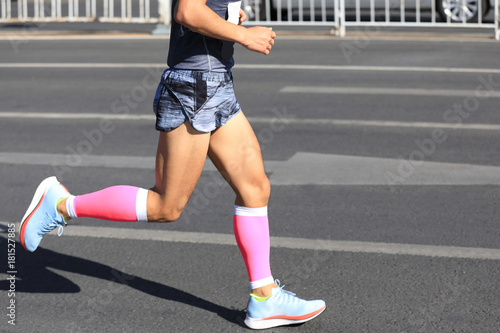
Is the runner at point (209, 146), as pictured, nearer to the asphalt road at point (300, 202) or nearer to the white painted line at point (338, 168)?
the asphalt road at point (300, 202)

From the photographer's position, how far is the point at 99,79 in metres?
11.4

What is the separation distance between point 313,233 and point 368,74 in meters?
6.35

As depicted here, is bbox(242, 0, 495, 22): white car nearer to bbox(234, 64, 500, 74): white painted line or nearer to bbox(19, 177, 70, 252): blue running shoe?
bbox(234, 64, 500, 74): white painted line

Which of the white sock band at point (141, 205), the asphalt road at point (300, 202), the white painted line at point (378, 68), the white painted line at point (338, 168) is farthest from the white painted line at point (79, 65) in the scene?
the white sock band at point (141, 205)

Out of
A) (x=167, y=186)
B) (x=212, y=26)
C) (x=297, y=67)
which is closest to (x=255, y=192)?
(x=167, y=186)

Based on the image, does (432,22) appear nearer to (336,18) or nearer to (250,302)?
(336,18)

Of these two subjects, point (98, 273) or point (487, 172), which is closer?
point (98, 273)

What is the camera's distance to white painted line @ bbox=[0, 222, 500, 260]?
4781 millimetres

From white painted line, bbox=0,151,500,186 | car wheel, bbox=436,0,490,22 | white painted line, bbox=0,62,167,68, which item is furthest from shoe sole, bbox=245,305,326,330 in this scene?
car wheel, bbox=436,0,490,22

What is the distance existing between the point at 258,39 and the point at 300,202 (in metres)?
2.48

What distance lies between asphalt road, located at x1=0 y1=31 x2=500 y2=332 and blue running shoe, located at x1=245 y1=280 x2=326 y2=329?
0.05 m

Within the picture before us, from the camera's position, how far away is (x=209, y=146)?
3.80 meters

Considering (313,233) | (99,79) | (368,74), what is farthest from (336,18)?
(313,233)

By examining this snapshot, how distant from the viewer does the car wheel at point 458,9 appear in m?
15.8
